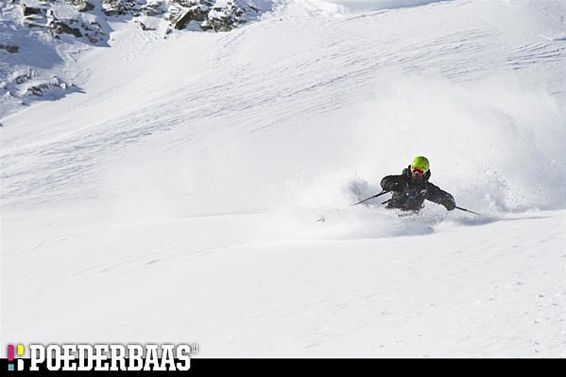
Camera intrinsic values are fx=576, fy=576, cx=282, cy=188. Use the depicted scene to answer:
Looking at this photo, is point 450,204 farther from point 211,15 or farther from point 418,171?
point 211,15

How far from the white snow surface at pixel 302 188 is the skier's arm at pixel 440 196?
27 centimetres

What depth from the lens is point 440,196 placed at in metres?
10.4

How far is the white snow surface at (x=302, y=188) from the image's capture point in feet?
18.3

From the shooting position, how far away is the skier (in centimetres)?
1040

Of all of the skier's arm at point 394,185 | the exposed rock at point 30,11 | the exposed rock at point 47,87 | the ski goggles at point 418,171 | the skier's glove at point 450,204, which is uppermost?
the exposed rock at point 30,11

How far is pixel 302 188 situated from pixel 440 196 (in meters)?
4.37

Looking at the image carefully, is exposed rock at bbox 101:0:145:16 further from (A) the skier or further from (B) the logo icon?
(B) the logo icon

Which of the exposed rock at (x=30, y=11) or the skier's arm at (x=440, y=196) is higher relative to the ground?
the exposed rock at (x=30, y=11)

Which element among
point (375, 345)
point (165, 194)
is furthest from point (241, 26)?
A: point (375, 345)

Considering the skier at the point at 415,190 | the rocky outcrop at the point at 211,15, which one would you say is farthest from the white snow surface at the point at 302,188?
the rocky outcrop at the point at 211,15

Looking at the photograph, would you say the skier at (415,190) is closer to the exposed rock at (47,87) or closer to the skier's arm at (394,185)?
→ the skier's arm at (394,185)

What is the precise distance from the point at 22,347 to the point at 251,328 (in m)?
2.31

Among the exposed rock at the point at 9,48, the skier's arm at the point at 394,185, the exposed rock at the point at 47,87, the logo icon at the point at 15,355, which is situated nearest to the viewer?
the logo icon at the point at 15,355

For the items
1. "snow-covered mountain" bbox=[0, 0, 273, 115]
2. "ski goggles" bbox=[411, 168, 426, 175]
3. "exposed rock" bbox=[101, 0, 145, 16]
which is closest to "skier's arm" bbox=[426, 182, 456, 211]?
"ski goggles" bbox=[411, 168, 426, 175]
